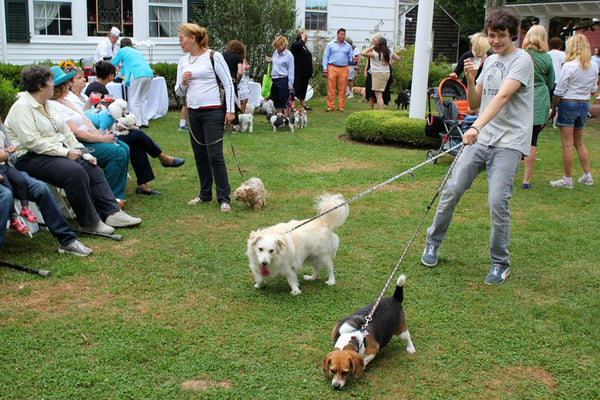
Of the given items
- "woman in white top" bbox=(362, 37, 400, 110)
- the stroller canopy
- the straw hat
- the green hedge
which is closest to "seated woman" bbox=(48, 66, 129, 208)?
the straw hat

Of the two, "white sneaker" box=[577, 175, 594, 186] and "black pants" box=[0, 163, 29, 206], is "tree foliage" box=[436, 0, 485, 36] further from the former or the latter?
"black pants" box=[0, 163, 29, 206]

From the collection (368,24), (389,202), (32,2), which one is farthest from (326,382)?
(368,24)

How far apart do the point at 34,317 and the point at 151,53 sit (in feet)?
40.9

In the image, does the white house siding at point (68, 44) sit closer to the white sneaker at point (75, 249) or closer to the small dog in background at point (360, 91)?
the small dog in background at point (360, 91)

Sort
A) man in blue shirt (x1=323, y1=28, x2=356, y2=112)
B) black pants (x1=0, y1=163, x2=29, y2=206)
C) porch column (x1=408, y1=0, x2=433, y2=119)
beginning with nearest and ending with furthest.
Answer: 1. black pants (x1=0, y1=163, x2=29, y2=206)
2. porch column (x1=408, y1=0, x2=433, y2=119)
3. man in blue shirt (x1=323, y1=28, x2=356, y2=112)

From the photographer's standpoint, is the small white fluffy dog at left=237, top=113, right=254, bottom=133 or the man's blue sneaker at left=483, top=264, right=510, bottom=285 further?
the small white fluffy dog at left=237, top=113, right=254, bottom=133

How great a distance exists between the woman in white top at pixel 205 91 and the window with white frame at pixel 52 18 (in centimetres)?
918

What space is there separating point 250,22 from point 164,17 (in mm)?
2266

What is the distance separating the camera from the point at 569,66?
7914mm

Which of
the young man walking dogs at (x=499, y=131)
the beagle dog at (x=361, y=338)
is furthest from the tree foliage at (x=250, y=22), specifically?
the beagle dog at (x=361, y=338)

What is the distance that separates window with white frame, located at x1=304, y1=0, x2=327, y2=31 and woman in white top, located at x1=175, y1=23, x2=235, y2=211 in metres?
12.9

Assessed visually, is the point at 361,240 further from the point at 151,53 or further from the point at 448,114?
the point at 151,53

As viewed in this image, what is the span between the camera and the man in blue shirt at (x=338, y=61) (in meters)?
15.2

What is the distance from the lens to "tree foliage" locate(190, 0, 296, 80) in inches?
618
